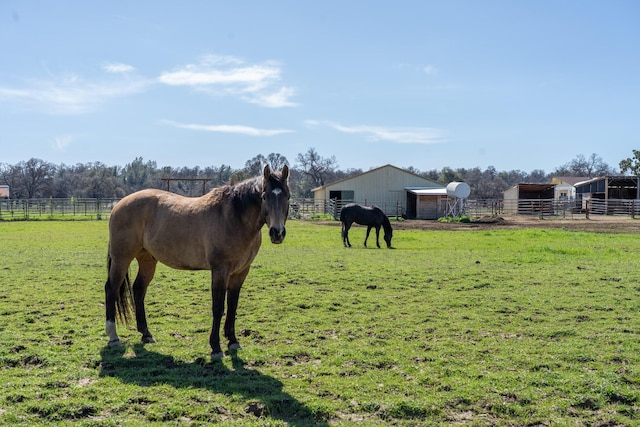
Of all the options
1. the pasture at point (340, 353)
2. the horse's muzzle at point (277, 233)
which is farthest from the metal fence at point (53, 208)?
the horse's muzzle at point (277, 233)

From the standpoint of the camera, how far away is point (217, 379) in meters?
4.49

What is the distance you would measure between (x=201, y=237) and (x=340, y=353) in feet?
6.71

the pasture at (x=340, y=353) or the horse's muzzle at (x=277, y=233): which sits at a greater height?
the horse's muzzle at (x=277, y=233)

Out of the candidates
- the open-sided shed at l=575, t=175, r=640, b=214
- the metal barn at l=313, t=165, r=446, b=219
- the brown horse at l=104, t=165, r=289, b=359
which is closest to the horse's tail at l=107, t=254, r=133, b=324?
the brown horse at l=104, t=165, r=289, b=359

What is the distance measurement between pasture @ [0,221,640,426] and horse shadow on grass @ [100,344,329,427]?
0.7 inches

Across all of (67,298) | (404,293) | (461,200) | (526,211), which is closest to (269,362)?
(404,293)

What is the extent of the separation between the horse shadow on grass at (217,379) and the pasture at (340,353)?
0.02 meters

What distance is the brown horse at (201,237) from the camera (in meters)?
5.17

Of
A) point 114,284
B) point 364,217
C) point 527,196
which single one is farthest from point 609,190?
point 114,284

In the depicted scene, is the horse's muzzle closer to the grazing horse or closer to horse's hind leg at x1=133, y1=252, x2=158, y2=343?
horse's hind leg at x1=133, y1=252, x2=158, y2=343

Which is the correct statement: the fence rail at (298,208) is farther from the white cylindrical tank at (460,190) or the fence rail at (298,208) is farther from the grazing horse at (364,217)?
the grazing horse at (364,217)

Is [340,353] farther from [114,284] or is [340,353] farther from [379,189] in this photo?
[379,189]

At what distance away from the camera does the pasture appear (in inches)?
150

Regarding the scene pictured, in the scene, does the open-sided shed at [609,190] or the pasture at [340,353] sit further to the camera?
the open-sided shed at [609,190]
